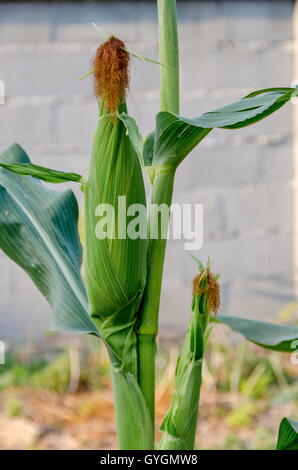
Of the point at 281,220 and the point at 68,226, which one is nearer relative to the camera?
the point at 68,226

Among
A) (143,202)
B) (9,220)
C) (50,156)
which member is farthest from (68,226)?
(50,156)

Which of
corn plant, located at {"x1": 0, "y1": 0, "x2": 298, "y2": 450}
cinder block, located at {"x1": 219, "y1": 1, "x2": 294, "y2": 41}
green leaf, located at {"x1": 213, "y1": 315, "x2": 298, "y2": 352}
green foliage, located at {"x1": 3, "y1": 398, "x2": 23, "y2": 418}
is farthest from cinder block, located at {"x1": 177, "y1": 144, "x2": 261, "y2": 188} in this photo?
corn plant, located at {"x1": 0, "y1": 0, "x2": 298, "y2": 450}

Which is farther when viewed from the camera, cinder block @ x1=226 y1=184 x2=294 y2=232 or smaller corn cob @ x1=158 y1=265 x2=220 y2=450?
cinder block @ x1=226 y1=184 x2=294 y2=232

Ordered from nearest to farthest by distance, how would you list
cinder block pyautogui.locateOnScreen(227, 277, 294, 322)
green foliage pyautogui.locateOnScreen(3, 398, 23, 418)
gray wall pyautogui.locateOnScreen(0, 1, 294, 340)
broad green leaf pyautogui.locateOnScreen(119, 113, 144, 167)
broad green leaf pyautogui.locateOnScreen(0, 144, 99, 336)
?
1. broad green leaf pyautogui.locateOnScreen(119, 113, 144, 167)
2. broad green leaf pyautogui.locateOnScreen(0, 144, 99, 336)
3. green foliage pyautogui.locateOnScreen(3, 398, 23, 418)
4. gray wall pyautogui.locateOnScreen(0, 1, 294, 340)
5. cinder block pyautogui.locateOnScreen(227, 277, 294, 322)

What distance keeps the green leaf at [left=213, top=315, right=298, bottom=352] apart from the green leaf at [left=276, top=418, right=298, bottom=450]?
11 centimetres

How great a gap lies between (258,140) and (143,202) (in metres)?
1.26

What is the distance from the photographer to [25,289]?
5.43 feet

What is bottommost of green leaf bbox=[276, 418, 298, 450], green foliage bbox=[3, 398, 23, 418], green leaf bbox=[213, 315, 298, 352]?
green foliage bbox=[3, 398, 23, 418]

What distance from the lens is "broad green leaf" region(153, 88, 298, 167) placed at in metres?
0.40

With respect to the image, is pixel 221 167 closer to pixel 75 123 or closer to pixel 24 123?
pixel 75 123

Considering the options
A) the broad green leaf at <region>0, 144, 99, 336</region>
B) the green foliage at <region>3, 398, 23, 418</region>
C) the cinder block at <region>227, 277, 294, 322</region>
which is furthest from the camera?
the cinder block at <region>227, 277, 294, 322</region>

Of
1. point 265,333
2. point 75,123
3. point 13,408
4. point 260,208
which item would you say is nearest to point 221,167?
point 260,208

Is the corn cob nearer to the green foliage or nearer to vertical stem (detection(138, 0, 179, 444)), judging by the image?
vertical stem (detection(138, 0, 179, 444))

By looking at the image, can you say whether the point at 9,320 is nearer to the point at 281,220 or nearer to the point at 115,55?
the point at 281,220
